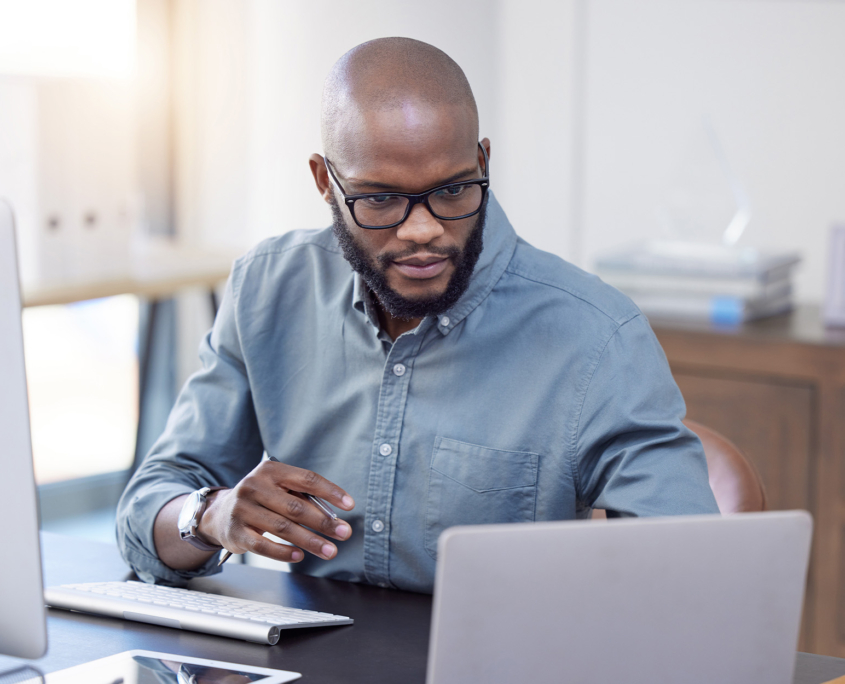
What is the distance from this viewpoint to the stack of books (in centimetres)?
232

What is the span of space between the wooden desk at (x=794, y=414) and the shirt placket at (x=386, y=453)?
3.84 feet

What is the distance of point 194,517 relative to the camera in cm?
118

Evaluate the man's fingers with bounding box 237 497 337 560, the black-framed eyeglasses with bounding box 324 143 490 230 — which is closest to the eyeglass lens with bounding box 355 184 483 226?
the black-framed eyeglasses with bounding box 324 143 490 230

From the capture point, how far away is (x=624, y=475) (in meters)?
1.12

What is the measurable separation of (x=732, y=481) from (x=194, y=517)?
0.67m

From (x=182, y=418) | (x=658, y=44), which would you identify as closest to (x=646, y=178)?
(x=658, y=44)

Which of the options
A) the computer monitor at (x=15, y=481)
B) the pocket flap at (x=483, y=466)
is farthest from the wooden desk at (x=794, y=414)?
the computer monitor at (x=15, y=481)

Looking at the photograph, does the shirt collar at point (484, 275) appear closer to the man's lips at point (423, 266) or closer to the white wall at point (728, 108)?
the man's lips at point (423, 266)

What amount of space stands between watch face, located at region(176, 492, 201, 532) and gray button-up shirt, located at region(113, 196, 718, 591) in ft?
0.21

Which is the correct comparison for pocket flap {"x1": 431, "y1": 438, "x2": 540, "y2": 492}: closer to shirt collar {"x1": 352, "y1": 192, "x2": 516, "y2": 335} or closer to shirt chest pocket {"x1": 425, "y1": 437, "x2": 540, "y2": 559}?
shirt chest pocket {"x1": 425, "y1": 437, "x2": 540, "y2": 559}

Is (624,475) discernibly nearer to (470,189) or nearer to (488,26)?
(470,189)

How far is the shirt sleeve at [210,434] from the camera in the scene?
1332 mm

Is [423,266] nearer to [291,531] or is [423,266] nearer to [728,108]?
[291,531]

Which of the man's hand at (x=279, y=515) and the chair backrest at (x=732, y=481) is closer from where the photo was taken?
the man's hand at (x=279, y=515)
